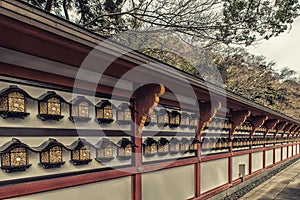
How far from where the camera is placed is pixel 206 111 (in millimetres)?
7105

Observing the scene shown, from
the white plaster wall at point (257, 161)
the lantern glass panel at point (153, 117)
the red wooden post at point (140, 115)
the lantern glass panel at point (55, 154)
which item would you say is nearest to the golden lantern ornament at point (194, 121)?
the lantern glass panel at point (153, 117)

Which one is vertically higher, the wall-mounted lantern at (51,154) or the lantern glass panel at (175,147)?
the wall-mounted lantern at (51,154)

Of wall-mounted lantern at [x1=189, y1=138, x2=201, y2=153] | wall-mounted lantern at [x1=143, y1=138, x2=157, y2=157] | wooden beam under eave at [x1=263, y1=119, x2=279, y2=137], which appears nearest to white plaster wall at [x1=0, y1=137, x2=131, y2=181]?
wall-mounted lantern at [x1=143, y1=138, x2=157, y2=157]

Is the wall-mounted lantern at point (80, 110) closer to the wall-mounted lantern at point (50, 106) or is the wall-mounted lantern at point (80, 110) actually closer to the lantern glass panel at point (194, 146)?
the wall-mounted lantern at point (50, 106)

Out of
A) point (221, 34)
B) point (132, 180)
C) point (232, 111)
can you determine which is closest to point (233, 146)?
point (232, 111)

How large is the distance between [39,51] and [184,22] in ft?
23.3

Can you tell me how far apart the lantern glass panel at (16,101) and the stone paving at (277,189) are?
27.7 feet

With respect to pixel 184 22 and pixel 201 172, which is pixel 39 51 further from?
pixel 184 22

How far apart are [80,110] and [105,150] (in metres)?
0.85

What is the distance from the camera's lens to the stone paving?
9828 mm

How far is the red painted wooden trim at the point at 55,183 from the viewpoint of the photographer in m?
2.99

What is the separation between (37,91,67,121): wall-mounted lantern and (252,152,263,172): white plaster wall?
11225 millimetres

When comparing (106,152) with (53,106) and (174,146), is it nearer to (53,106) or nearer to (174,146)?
(53,106)

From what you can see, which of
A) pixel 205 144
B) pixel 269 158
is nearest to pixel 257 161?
pixel 269 158
